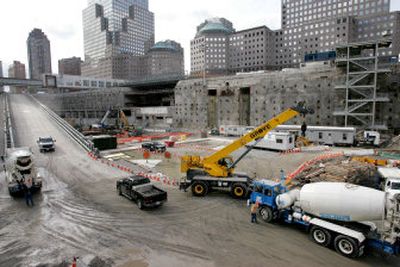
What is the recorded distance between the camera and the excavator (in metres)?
18.9

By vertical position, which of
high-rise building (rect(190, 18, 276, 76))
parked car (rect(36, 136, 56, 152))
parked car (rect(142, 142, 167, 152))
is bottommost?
parked car (rect(142, 142, 167, 152))

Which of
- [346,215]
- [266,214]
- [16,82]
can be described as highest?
[16,82]

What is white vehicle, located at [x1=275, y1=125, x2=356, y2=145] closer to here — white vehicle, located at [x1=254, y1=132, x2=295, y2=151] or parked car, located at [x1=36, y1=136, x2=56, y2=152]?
white vehicle, located at [x1=254, y1=132, x2=295, y2=151]

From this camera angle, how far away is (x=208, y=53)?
182375mm

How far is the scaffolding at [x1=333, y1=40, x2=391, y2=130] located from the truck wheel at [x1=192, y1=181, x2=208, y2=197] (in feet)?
135

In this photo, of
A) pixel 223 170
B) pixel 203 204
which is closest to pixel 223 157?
pixel 223 170

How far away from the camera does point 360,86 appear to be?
155 ft

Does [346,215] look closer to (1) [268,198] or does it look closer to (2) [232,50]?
(1) [268,198]

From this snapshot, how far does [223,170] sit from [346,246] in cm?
997

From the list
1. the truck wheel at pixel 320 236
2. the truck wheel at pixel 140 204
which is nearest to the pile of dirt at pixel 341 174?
the truck wheel at pixel 320 236

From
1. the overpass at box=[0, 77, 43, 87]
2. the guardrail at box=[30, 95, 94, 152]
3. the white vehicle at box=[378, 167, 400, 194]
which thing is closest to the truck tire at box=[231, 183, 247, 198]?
the white vehicle at box=[378, 167, 400, 194]

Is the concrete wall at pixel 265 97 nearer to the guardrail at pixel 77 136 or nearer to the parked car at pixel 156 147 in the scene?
the parked car at pixel 156 147

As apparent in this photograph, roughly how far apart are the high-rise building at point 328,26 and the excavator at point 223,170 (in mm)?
124288

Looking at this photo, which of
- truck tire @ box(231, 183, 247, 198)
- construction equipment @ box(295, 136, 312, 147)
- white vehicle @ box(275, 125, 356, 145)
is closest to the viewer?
truck tire @ box(231, 183, 247, 198)
